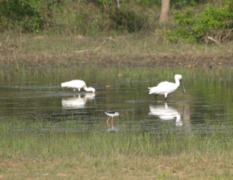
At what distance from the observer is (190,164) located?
30.3 ft

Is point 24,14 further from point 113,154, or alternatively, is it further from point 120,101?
point 113,154

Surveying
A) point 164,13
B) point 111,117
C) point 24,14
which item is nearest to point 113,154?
point 111,117

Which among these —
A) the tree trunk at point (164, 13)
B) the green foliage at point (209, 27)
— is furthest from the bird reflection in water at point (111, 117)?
the tree trunk at point (164, 13)

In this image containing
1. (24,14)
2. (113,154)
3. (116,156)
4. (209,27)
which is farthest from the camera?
(24,14)

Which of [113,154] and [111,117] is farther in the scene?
[111,117]

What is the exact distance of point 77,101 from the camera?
58.1 feet

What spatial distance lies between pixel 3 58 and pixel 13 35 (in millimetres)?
4558

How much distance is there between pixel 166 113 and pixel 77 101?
11.9 feet

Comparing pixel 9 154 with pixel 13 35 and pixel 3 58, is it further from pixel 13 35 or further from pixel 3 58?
pixel 13 35

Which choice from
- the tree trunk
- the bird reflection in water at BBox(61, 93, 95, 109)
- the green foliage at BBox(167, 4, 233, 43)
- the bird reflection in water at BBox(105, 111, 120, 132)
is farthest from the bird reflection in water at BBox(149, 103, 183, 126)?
the tree trunk

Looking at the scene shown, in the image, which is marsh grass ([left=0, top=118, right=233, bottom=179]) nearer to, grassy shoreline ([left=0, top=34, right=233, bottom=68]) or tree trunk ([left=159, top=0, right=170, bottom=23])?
grassy shoreline ([left=0, top=34, right=233, bottom=68])

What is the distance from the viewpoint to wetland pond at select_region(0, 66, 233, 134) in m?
13.4

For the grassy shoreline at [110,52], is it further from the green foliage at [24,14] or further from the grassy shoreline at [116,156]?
the grassy shoreline at [116,156]

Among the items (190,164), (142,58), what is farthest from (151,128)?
(142,58)
